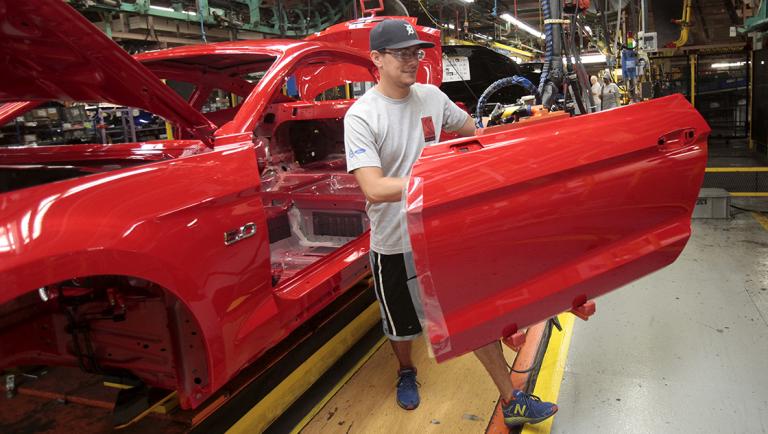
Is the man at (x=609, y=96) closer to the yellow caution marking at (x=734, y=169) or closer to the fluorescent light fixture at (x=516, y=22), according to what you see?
the yellow caution marking at (x=734, y=169)

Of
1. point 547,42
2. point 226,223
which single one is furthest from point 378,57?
point 547,42

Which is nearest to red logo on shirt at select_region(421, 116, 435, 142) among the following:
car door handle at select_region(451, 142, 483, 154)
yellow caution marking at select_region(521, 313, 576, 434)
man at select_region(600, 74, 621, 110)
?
car door handle at select_region(451, 142, 483, 154)

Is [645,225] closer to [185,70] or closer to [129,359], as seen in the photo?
[129,359]

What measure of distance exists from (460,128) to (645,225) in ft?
2.79

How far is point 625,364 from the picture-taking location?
2.62 m

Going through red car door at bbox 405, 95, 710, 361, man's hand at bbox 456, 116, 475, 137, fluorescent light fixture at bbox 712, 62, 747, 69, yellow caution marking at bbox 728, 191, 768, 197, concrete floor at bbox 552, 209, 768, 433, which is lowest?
concrete floor at bbox 552, 209, 768, 433

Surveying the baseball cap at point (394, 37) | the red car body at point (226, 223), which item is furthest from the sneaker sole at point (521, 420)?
the baseball cap at point (394, 37)

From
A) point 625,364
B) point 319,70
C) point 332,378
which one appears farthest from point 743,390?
point 319,70

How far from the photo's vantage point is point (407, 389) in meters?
2.41

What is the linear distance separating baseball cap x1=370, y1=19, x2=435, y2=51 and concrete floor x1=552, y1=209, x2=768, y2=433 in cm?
167

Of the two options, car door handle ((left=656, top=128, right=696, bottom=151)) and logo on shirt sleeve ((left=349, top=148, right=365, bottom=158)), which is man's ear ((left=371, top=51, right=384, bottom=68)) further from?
car door handle ((left=656, top=128, right=696, bottom=151))

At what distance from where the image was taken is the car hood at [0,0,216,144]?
4.17ft

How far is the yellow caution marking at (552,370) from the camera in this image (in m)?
2.16

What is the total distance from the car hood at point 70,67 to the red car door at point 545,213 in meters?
0.87
